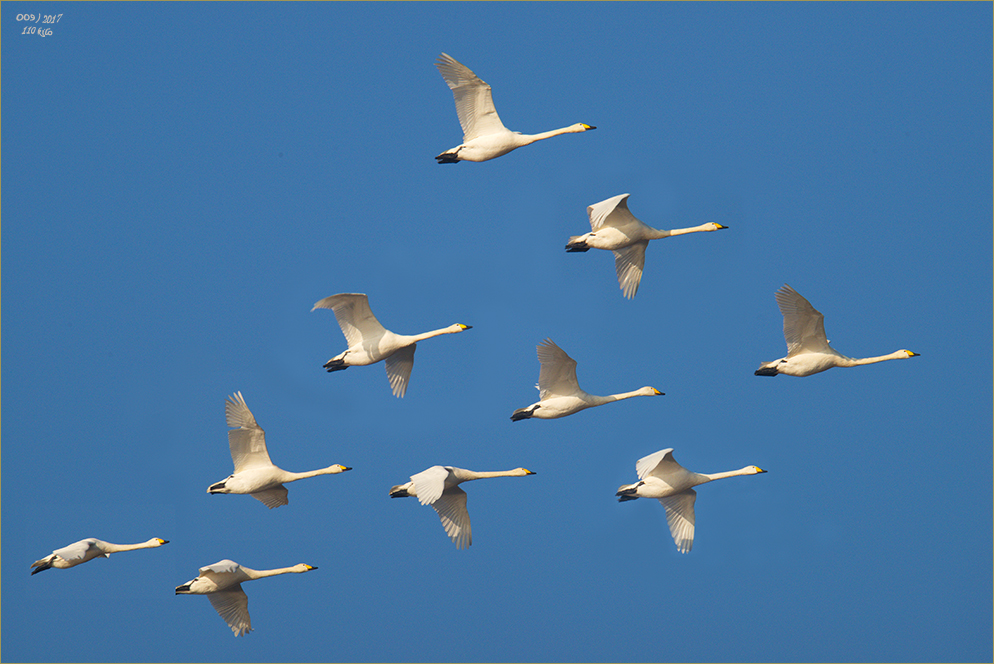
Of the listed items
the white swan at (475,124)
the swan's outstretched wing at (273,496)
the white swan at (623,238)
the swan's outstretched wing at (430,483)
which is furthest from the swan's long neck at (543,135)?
the swan's outstretched wing at (273,496)

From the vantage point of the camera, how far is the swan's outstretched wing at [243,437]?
47.8 metres

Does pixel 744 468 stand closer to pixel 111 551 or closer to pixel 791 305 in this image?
pixel 791 305

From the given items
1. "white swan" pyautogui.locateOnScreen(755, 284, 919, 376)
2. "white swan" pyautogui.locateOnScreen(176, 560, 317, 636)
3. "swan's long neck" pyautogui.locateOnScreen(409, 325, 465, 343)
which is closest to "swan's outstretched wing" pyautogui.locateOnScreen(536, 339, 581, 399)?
"swan's long neck" pyautogui.locateOnScreen(409, 325, 465, 343)

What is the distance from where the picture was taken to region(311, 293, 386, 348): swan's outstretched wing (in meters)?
48.5

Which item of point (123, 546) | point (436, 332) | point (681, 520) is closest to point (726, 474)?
point (681, 520)

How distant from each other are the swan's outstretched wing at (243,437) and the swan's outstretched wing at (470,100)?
407 inches

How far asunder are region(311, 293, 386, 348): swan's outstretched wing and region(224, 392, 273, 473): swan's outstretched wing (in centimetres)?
373

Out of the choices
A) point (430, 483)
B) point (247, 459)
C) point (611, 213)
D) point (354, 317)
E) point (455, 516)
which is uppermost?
point (611, 213)

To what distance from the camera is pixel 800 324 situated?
4803 cm

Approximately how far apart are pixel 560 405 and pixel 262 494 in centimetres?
926

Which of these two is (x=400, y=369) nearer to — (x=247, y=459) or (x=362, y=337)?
(x=362, y=337)

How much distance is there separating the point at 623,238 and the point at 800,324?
588cm

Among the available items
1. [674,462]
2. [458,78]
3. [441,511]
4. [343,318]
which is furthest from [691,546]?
[458,78]

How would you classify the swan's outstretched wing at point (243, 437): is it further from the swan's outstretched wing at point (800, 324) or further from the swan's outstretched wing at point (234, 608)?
the swan's outstretched wing at point (800, 324)
